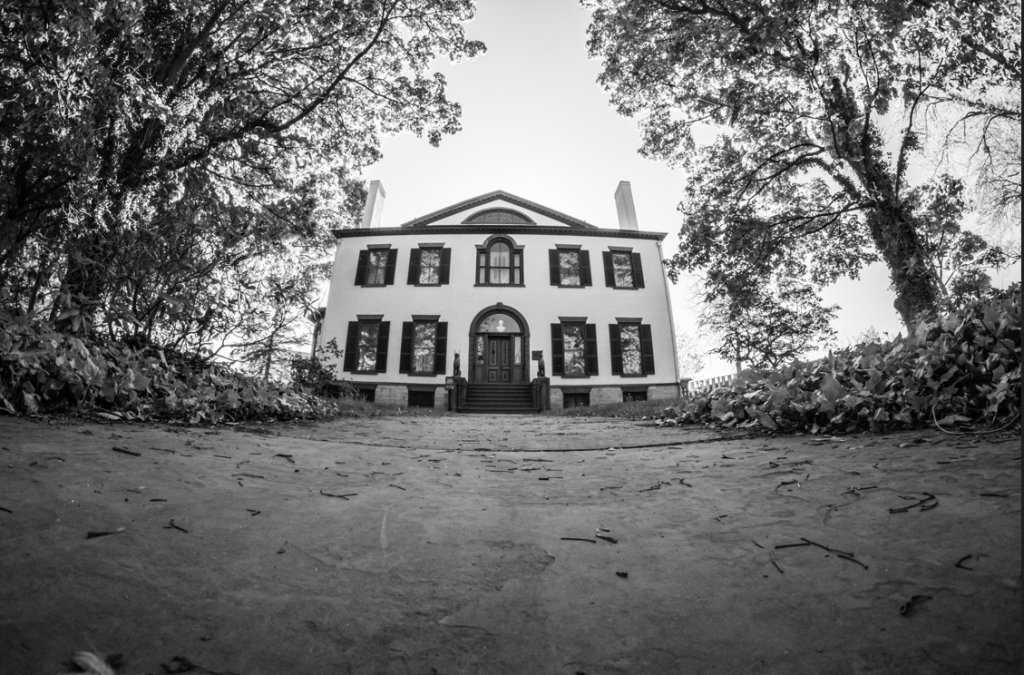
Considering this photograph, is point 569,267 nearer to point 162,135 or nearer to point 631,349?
point 631,349

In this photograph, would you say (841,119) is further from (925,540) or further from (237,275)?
(237,275)

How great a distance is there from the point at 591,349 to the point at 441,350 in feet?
19.1

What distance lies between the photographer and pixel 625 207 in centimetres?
2025

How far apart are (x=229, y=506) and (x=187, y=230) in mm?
4218

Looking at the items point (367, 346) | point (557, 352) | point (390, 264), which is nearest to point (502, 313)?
point (557, 352)

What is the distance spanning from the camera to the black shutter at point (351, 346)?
1692 cm

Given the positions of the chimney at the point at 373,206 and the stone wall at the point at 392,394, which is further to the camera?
the chimney at the point at 373,206

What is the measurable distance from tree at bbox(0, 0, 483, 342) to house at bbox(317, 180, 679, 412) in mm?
9674

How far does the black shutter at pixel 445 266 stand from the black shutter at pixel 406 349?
2235 millimetres

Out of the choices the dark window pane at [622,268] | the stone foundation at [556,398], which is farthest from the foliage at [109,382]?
the dark window pane at [622,268]

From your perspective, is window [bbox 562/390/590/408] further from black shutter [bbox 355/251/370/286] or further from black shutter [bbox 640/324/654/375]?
black shutter [bbox 355/251/370/286]

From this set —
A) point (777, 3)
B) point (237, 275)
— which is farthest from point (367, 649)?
point (777, 3)

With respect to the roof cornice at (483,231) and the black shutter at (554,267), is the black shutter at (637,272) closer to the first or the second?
the roof cornice at (483,231)

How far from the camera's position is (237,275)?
545 centimetres
